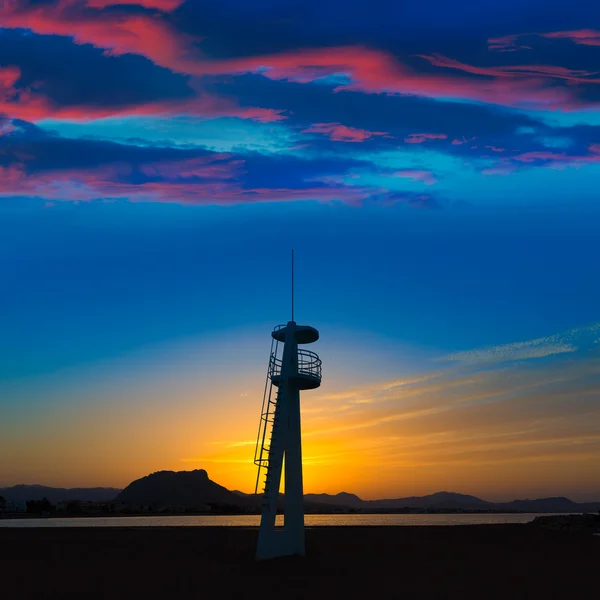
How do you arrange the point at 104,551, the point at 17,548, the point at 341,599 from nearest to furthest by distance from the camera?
the point at 341,599 → the point at 104,551 → the point at 17,548

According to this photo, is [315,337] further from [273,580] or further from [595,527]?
[595,527]

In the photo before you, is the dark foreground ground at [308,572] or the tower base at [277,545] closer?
the dark foreground ground at [308,572]

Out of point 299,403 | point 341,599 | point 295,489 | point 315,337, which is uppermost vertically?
point 315,337

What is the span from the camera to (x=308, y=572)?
2508 centimetres

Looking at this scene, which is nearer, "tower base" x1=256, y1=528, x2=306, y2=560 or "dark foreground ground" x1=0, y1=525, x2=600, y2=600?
"dark foreground ground" x1=0, y1=525, x2=600, y2=600

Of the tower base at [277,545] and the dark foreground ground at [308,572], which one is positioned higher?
the tower base at [277,545]

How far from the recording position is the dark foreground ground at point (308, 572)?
21.3 m

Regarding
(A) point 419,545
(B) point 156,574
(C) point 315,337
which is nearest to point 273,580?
(B) point 156,574

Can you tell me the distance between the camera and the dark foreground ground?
837 inches

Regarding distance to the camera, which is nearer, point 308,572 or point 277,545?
point 308,572

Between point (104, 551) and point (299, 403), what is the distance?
1512 centimetres

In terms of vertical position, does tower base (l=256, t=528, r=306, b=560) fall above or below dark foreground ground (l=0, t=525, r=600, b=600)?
above

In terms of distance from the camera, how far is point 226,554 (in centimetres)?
3231

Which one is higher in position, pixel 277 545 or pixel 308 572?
pixel 277 545
